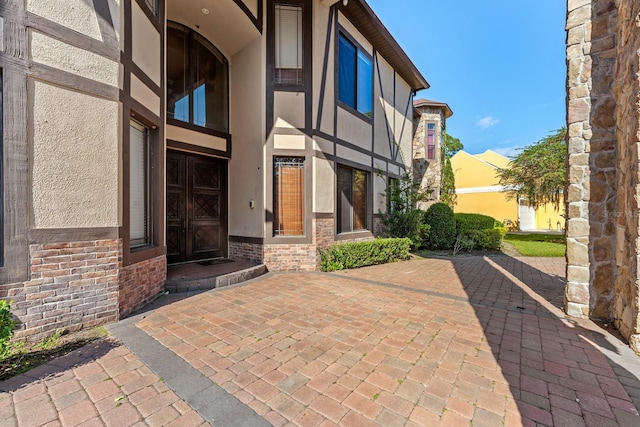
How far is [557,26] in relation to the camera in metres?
4.34

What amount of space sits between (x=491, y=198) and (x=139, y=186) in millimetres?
25329

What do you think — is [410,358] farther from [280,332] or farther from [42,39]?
[42,39]

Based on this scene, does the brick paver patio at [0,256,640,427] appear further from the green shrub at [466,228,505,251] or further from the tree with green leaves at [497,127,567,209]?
the tree with green leaves at [497,127,567,209]

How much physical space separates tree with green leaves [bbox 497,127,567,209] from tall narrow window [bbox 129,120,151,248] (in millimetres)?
20521

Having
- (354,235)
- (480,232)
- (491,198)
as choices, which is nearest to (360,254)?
(354,235)

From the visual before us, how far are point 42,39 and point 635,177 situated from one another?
653cm

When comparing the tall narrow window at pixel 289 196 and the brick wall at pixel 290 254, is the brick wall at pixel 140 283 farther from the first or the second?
the tall narrow window at pixel 289 196

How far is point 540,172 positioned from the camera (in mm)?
17609

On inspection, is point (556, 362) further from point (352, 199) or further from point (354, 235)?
point (352, 199)

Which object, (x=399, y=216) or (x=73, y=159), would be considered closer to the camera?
(x=73, y=159)

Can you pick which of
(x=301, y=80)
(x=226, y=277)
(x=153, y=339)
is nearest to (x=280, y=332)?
(x=153, y=339)

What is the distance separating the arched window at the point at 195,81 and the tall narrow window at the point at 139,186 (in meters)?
2.02

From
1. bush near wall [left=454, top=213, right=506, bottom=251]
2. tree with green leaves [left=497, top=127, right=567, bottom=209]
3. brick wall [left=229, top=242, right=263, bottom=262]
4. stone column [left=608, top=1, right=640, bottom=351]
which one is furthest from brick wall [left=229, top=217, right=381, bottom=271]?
tree with green leaves [left=497, top=127, right=567, bottom=209]

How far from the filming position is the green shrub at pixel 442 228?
36.1 feet
